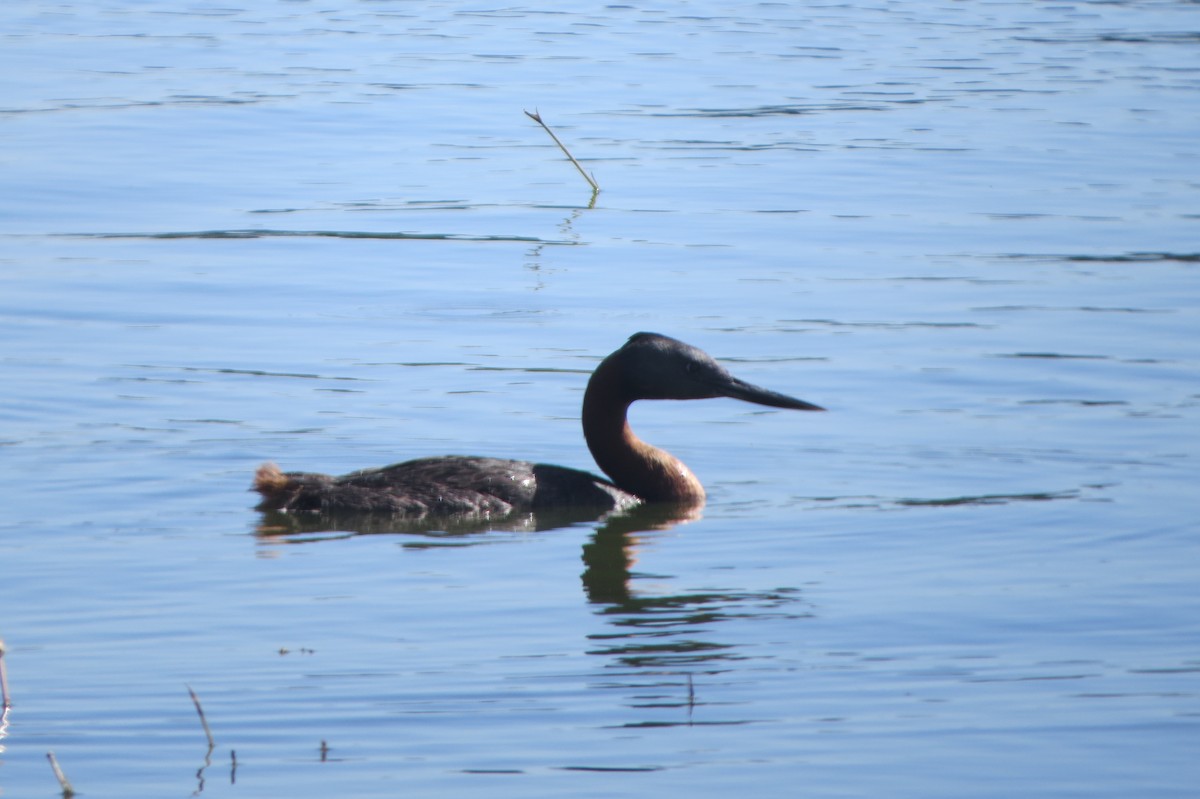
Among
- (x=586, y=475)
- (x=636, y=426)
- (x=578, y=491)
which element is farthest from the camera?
(x=636, y=426)

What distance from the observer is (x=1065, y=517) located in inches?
403

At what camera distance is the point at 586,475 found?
35.2 ft

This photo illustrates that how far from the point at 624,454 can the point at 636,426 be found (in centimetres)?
188

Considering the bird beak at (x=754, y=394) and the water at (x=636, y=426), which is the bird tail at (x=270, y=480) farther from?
the bird beak at (x=754, y=394)

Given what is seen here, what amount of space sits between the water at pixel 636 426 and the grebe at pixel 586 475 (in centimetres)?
28

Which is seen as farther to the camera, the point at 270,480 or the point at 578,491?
the point at 578,491

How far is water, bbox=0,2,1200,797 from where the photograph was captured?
710 centimetres

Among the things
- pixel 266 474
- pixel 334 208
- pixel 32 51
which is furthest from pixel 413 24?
pixel 266 474

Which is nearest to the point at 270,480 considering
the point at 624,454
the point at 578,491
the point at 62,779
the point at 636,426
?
the point at 578,491

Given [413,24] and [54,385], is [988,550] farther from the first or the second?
[413,24]

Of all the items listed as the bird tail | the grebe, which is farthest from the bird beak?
the bird tail

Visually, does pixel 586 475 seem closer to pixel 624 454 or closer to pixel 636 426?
pixel 624 454

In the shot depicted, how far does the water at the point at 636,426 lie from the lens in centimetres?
710

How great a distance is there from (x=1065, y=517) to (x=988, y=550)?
2.53 feet
